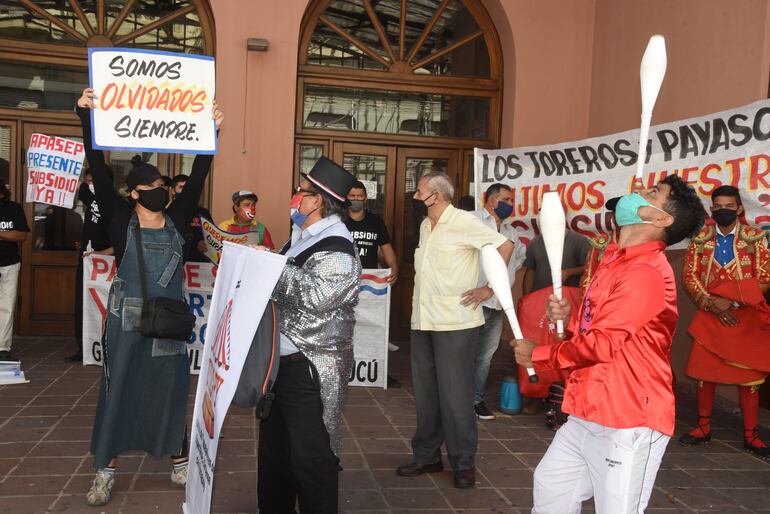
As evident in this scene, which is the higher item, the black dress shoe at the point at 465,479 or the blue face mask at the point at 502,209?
the blue face mask at the point at 502,209

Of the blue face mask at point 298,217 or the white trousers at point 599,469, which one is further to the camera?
the blue face mask at point 298,217

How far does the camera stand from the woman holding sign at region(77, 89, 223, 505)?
4.23 meters

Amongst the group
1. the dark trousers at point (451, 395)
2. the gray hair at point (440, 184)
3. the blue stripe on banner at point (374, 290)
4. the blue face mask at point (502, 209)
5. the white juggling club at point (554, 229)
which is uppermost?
the gray hair at point (440, 184)

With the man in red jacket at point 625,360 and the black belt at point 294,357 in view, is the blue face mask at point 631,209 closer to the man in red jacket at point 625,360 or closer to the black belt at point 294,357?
the man in red jacket at point 625,360

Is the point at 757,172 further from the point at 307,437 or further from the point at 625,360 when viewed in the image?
the point at 307,437

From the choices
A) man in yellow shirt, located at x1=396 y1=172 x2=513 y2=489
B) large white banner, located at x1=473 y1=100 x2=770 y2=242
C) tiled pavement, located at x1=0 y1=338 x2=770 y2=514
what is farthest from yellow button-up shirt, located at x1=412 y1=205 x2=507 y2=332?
large white banner, located at x1=473 y1=100 x2=770 y2=242

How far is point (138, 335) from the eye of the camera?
14.0 ft

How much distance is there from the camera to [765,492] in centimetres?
494

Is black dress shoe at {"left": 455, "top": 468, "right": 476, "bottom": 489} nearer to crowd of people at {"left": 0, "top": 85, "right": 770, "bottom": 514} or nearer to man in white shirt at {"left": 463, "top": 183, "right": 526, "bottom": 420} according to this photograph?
crowd of people at {"left": 0, "top": 85, "right": 770, "bottom": 514}

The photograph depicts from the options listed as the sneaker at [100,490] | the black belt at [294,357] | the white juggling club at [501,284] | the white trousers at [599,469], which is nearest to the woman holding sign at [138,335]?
the sneaker at [100,490]

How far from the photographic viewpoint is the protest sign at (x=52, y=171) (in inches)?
305

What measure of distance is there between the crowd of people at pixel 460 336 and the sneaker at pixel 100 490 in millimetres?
11

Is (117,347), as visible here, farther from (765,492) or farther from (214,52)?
(214,52)

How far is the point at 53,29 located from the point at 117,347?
6313mm
